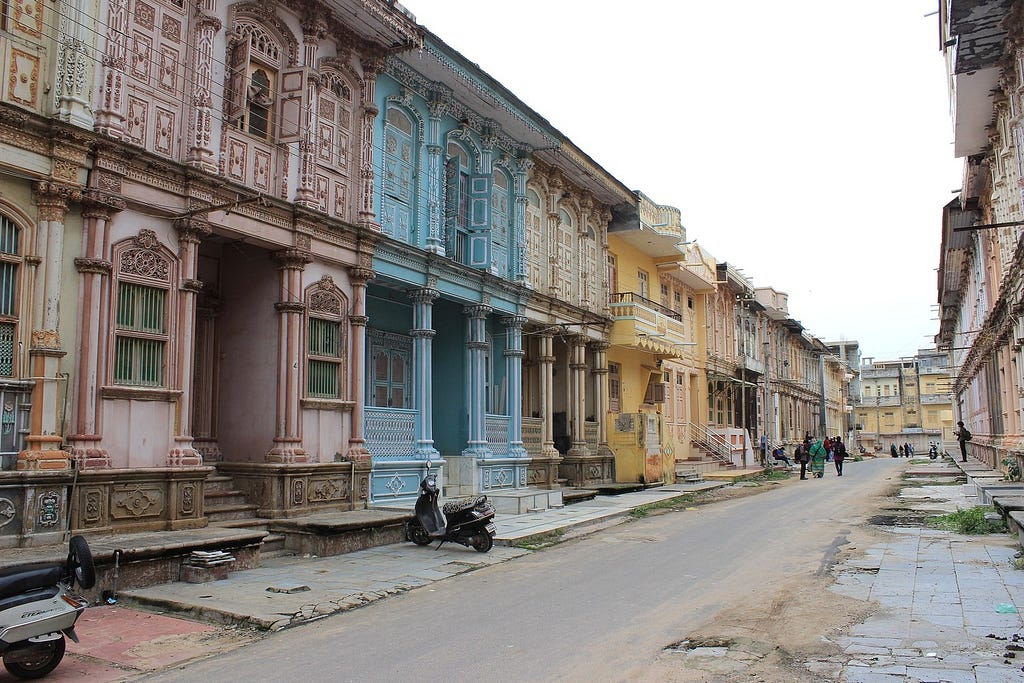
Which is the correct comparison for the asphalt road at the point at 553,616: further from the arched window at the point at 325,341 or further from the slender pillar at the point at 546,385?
the slender pillar at the point at 546,385

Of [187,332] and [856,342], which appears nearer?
[187,332]

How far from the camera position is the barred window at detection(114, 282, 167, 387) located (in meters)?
10.6

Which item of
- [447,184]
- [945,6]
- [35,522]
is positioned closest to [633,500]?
[447,184]

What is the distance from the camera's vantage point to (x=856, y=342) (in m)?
92.0

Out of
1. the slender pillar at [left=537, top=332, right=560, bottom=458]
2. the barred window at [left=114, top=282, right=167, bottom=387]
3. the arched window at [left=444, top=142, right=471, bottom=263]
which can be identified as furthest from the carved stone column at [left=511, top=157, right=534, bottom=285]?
the barred window at [left=114, top=282, right=167, bottom=387]

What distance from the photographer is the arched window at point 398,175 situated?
15.9 m

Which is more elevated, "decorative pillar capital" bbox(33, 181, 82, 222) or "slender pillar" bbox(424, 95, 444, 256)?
"slender pillar" bbox(424, 95, 444, 256)

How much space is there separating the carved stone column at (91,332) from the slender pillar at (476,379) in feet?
30.2

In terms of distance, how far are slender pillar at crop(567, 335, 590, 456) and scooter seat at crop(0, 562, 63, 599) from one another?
17453 millimetres

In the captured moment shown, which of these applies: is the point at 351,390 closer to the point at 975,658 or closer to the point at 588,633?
the point at 588,633

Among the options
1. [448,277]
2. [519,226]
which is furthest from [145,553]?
[519,226]

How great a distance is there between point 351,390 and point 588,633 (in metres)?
8.04

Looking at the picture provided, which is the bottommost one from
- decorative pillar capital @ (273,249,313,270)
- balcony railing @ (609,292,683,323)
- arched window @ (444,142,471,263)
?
decorative pillar capital @ (273,249,313,270)

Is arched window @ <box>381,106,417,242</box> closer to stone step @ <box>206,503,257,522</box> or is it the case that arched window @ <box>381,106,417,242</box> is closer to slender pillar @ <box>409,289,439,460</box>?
slender pillar @ <box>409,289,439,460</box>
